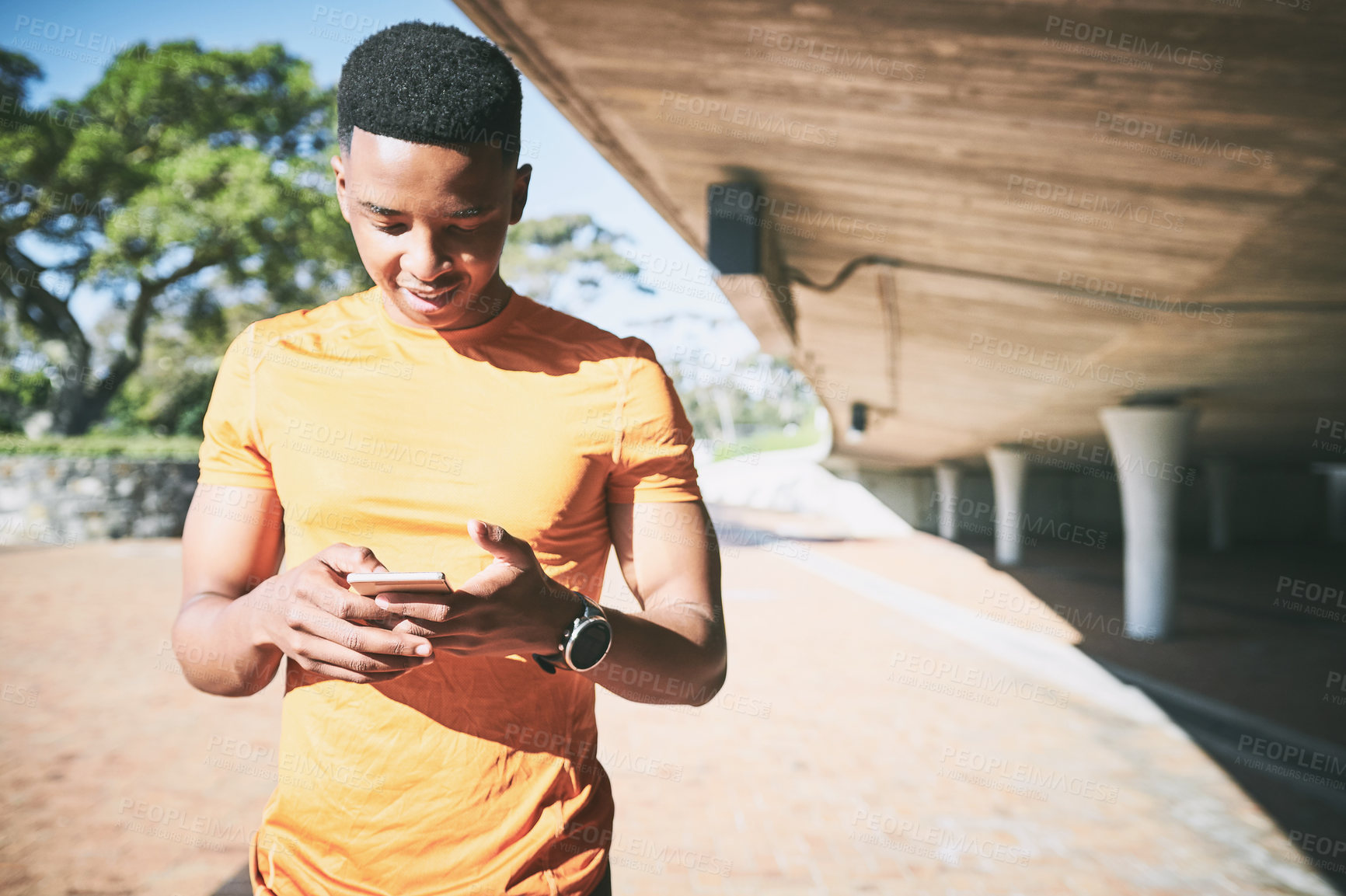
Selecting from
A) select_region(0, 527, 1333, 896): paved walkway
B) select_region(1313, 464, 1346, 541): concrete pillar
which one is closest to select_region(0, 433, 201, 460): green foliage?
select_region(0, 527, 1333, 896): paved walkway

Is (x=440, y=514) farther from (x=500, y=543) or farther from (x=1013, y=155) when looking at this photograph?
(x=1013, y=155)

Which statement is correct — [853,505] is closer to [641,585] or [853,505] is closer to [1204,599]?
[1204,599]

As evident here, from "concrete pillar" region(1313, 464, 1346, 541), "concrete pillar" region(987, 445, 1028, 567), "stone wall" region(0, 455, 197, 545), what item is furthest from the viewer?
"concrete pillar" region(1313, 464, 1346, 541)

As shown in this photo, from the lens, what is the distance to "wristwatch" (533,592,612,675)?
135 centimetres

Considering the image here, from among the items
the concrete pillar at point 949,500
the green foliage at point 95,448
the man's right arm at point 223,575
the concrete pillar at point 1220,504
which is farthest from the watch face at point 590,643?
the concrete pillar at point 1220,504

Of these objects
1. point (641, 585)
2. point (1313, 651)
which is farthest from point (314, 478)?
point (1313, 651)

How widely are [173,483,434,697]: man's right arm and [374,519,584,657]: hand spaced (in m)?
0.03

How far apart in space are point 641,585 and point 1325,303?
8774 mm

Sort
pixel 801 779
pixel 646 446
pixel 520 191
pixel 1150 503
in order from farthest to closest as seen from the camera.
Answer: pixel 1150 503
pixel 801 779
pixel 520 191
pixel 646 446

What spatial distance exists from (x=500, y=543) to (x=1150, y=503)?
500 inches

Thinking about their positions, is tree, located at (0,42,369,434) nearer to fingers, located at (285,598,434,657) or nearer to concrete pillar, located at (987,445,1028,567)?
concrete pillar, located at (987,445,1028,567)

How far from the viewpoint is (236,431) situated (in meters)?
1.56

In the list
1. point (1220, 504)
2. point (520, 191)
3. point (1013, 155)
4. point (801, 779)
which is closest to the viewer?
point (520, 191)

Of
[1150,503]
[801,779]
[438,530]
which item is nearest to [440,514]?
[438,530]
